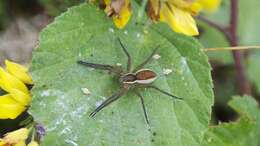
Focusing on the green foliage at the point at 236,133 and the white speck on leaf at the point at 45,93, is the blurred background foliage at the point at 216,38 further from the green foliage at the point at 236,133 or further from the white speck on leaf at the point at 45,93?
the white speck on leaf at the point at 45,93

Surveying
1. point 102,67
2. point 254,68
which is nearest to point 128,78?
point 102,67

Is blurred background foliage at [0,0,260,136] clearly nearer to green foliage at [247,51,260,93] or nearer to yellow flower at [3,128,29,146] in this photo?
green foliage at [247,51,260,93]

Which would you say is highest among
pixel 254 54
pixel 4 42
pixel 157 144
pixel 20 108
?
pixel 20 108

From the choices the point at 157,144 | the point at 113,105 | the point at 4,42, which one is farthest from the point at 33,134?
the point at 4,42

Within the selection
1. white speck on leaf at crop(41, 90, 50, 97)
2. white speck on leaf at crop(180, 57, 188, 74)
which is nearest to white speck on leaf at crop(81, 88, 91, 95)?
white speck on leaf at crop(41, 90, 50, 97)

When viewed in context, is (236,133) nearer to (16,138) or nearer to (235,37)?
(235,37)

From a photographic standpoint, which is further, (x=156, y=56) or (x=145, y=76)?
(x=156, y=56)

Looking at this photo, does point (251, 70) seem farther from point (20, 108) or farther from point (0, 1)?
point (20, 108)
